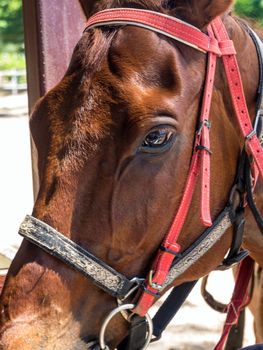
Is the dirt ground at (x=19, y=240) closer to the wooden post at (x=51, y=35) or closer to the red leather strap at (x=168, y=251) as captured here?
the wooden post at (x=51, y=35)

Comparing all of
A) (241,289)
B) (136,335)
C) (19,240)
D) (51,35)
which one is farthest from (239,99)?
(19,240)

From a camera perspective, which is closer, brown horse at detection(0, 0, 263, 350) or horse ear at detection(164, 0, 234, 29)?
brown horse at detection(0, 0, 263, 350)

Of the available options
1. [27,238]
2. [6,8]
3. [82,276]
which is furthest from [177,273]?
[6,8]

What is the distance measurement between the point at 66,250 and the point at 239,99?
0.74 metres

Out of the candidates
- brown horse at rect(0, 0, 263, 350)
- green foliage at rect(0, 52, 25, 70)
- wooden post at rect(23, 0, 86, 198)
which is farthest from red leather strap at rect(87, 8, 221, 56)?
green foliage at rect(0, 52, 25, 70)

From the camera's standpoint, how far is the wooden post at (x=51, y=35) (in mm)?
3219

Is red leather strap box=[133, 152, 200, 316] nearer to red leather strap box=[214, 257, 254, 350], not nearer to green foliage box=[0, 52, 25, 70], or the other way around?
red leather strap box=[214, 257, 254, 350]

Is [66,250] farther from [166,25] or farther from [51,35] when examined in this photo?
[51,35]

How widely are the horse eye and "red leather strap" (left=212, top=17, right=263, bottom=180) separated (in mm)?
304

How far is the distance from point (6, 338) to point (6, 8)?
86.8 ft

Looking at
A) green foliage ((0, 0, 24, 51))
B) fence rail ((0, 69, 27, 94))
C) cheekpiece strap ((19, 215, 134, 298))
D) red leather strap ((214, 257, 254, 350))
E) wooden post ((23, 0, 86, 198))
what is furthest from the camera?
green foliage ((0, 0, 24, 51))

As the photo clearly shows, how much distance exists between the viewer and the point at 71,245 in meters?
1.67

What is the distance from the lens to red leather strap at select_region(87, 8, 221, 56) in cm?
181

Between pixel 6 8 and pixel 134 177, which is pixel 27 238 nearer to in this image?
pixel 134 177
